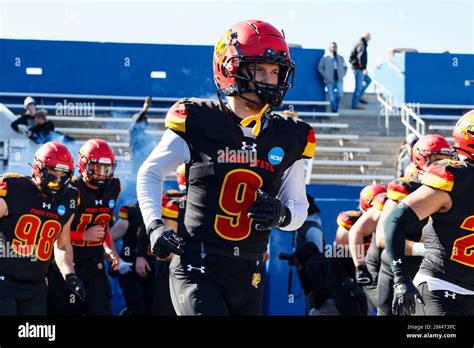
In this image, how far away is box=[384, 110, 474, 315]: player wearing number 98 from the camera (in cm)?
473

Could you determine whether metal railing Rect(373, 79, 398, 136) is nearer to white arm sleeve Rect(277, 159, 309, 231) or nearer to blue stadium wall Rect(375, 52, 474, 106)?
blue stadium wall Rect(375, 52, 474, 106)

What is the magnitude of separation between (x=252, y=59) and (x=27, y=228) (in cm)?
317

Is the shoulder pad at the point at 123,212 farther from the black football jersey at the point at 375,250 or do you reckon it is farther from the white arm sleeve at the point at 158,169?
the white arm sleeve at the point at 158,169

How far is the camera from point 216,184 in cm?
412

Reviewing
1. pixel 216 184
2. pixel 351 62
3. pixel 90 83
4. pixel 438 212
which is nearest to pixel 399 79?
pixel 351 62

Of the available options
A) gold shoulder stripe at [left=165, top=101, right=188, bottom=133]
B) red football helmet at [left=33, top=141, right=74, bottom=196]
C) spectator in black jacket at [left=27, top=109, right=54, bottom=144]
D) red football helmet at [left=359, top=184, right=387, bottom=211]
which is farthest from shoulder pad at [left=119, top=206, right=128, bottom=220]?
gold shoulder stripe at [left=165, top=101, right=188, bottom=133]

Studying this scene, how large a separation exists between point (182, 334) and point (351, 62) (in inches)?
393

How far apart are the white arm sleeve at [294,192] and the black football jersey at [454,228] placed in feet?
2.54

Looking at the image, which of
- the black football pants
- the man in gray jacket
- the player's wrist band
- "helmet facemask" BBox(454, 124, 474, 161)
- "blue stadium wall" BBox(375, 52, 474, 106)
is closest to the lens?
the black football pants

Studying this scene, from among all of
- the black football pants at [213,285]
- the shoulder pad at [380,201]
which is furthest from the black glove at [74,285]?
the black football pants at [213,285]

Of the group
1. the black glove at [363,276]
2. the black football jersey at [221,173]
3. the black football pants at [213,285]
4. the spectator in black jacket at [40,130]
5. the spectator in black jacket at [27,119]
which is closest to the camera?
the black football pants at [213,285]

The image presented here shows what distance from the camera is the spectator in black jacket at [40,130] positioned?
11.1 meters

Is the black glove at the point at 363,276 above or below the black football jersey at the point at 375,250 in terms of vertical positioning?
below

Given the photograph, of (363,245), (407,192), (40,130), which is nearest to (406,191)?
(407,192)
